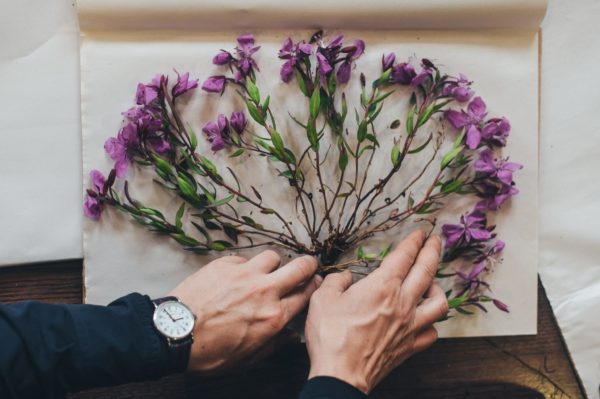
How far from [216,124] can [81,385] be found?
285 millimetres

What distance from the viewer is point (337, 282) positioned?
0.60 m

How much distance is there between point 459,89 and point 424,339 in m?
0.27

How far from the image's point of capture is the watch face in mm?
543

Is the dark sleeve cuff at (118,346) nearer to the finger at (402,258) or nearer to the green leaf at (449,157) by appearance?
the finger at (402,258)

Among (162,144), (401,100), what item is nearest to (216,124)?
(162,144)

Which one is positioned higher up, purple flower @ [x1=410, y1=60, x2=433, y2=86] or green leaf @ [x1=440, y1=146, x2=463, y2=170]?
purple flower @ [x1=410, y1=60, x2=433, y2=86]

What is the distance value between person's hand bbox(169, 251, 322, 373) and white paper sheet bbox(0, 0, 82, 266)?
0.17 m

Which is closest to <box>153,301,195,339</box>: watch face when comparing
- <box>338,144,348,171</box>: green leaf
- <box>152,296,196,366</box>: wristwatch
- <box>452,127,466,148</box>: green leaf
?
<box>152,296,196,366</box>: wristwatch

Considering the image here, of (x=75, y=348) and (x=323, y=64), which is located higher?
(x=323, y=64)

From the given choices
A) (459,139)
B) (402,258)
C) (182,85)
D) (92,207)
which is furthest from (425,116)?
(92,207)

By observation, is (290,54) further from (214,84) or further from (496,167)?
(496,167)

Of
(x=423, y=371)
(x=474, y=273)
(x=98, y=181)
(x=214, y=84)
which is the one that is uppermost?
(x=214, y=84)

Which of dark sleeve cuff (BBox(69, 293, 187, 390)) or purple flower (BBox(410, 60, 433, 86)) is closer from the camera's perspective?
dark sleeve cuff (BBox(69, 293, 187, 390))

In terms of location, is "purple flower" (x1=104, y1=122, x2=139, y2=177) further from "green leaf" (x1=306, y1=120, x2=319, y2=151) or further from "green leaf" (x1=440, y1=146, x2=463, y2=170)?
"green leaf" (x1=440, y1=146, x2=463, y2=170)
